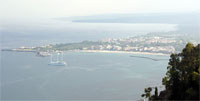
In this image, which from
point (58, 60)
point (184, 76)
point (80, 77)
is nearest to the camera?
point (184, 76)

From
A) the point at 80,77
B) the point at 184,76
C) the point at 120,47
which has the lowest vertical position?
the point at 80,77

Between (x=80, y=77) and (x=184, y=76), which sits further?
(x=80, y=77)

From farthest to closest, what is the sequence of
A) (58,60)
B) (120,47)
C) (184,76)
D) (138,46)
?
(138,46), (120,47), (58,60), (184,76)

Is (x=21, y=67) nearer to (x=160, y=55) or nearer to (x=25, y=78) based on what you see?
(x=25, y=78)

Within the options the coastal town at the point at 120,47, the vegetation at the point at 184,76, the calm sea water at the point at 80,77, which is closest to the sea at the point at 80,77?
the calm sea water at the point at 80,77

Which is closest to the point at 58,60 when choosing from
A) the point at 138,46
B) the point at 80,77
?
the point at 80,77

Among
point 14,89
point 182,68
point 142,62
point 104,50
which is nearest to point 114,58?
point 142,62

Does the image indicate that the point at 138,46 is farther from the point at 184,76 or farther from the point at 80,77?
the point at 184,76

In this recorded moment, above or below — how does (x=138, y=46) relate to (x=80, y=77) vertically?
above

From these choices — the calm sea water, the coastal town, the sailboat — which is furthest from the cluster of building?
the calm sea water
